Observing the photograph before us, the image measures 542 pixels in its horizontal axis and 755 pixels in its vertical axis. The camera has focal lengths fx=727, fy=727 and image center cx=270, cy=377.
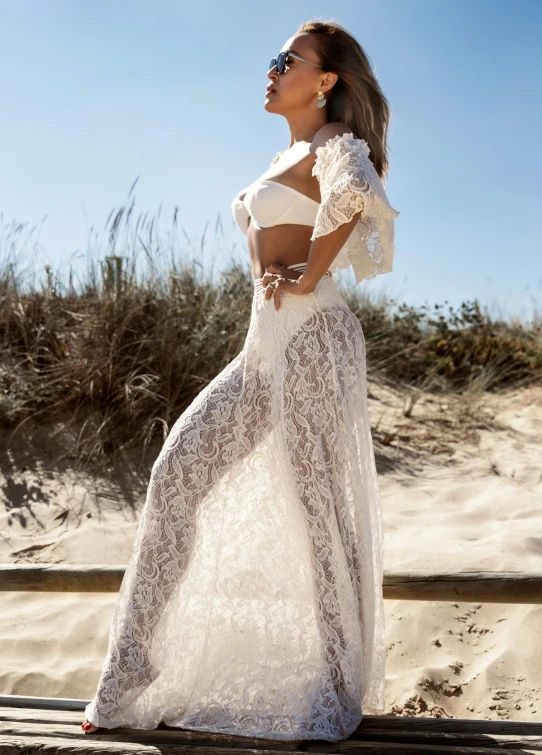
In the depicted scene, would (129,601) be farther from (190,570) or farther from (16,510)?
(16,510)

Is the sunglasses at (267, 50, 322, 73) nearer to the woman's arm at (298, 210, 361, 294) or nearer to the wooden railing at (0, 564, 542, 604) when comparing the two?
the woman's arm at (298, 210, 361, 294)

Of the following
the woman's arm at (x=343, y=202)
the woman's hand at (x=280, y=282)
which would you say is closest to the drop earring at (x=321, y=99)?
the woman's arm at (x=343, y=202)

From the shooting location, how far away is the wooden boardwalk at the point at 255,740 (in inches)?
82.0

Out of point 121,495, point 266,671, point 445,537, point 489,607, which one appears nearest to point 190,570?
point 266,671

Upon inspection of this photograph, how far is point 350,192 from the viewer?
7.34 feet

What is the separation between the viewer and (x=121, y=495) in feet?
17.9

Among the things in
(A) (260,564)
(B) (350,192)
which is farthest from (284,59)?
(A) (260,564)

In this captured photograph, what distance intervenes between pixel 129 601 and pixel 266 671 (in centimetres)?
48

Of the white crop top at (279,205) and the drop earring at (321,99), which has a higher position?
the drop earring at (321,99)

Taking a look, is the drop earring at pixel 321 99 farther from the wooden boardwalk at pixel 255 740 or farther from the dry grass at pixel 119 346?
the dry grass at pixel 119 346

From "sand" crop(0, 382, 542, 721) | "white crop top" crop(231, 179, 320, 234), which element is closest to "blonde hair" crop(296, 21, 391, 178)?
"white crop top" crop(231, 179, 320, 234)

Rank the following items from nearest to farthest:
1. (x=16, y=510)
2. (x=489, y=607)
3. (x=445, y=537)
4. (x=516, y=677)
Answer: (x=516, y=677) → (x=489, y=607) → (x=445, y=537) → (x=16, y=510)

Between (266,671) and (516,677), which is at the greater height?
(266,671)

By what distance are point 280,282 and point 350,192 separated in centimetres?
37
